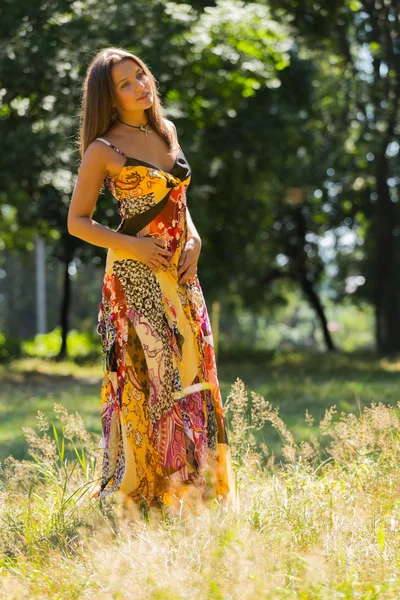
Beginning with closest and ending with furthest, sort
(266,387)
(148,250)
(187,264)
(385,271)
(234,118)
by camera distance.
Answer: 1. (148,250)
2. (187,264)
3. (266,387)
4. (234,118)
5. (385,271)

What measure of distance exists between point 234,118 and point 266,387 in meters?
7.04

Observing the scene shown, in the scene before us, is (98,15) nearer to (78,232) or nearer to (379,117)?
(379,117)

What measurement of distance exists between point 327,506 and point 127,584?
3.80 feet

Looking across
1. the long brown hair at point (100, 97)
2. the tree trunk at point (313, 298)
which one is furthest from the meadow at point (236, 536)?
the tree trunk at point (313, 298)

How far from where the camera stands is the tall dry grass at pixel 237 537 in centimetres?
269

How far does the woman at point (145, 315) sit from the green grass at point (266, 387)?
0.96 meters

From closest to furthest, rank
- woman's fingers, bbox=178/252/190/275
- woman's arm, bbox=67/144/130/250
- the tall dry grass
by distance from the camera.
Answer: the tall dry grass, woman's arm, bbox=67/144/130/250, woman's fingers, bbox=178/252/190/275

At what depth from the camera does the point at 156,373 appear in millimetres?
3729

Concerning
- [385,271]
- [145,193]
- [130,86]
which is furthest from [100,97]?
[385,271]

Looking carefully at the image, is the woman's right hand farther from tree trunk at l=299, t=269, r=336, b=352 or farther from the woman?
tree trunk at l=299, t=269, r=336, b=352

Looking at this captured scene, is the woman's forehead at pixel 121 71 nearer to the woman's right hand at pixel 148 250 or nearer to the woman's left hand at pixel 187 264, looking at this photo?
the woman's right hand at pixel 148 250

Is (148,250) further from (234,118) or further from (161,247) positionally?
(234,118)

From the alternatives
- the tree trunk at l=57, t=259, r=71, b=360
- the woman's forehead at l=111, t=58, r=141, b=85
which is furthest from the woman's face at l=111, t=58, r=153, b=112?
the tree trunk at l=57, t=259, r=71, b=360

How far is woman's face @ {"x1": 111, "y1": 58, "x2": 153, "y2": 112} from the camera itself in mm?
3715
